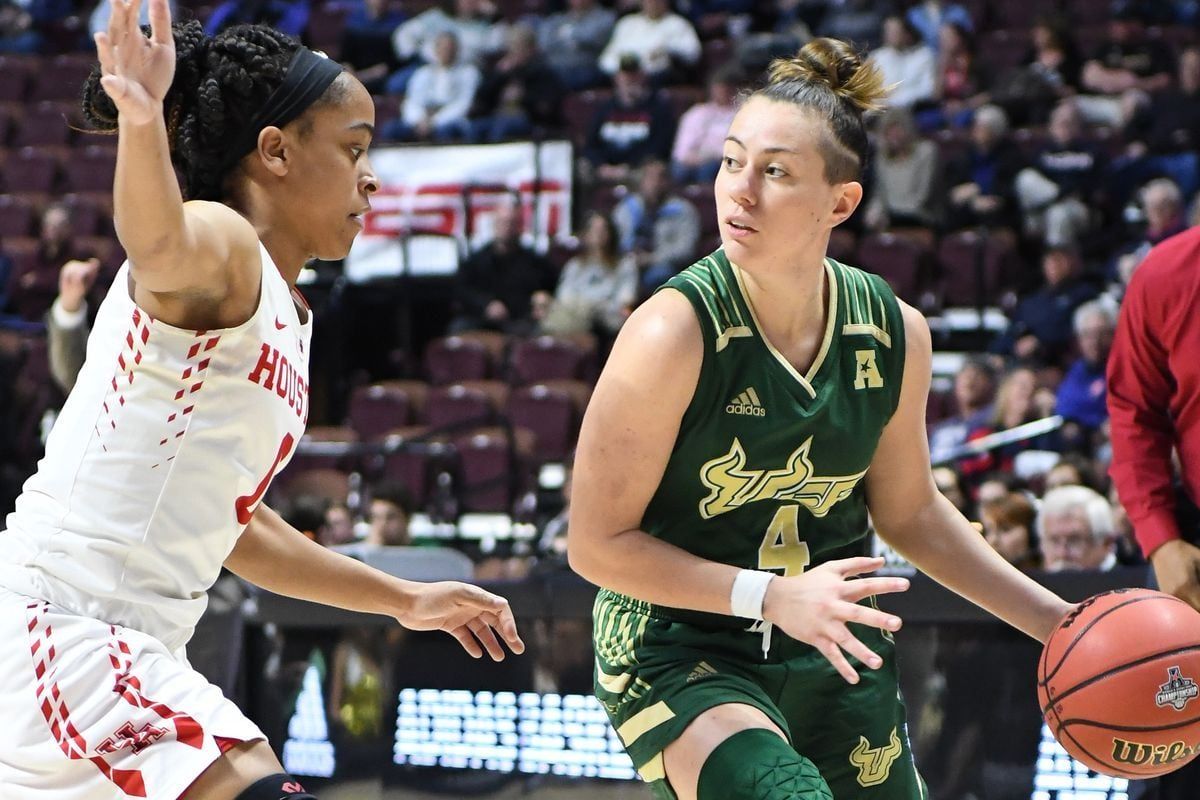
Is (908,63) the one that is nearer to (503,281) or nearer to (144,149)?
(503,281)

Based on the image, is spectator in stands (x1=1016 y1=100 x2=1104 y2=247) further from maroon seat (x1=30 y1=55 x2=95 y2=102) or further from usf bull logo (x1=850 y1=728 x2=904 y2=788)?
maroon seat (x1=30 y1=55 x2=95 y2=102)

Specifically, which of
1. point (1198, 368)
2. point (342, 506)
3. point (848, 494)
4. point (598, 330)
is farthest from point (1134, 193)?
point (848, 494)

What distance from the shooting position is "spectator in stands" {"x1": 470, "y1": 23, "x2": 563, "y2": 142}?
1302 cm

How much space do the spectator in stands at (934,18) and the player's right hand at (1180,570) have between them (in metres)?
8.95

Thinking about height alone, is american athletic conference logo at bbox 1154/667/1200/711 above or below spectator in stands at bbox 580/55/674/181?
above

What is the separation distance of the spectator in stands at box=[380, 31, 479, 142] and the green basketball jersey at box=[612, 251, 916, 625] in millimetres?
10331

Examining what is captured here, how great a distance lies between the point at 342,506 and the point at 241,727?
6292 mm

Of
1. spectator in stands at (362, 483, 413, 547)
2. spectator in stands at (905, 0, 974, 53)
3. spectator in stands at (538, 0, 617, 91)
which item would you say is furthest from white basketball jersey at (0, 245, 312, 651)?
spectator in stands at (538, 0, 617, 91)

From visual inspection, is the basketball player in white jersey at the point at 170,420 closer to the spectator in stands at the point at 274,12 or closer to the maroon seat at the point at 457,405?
the maroon seat at the point at 457,405

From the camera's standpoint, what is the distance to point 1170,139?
420 inches

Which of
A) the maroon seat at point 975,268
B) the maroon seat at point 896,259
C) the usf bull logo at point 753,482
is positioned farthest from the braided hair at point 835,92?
the maroon seat at point 975,268

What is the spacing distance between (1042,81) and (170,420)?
10.1m

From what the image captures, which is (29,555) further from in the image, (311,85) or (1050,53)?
(1050,53)

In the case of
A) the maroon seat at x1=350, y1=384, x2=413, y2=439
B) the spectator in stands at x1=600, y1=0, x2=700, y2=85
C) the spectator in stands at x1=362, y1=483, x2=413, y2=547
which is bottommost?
the maroon seat at x1=350, y1=384, x2=413, y2=439
